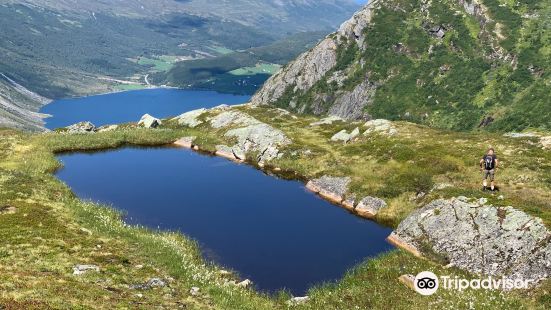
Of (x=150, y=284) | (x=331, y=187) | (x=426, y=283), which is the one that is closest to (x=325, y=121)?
(x=331, y=187)

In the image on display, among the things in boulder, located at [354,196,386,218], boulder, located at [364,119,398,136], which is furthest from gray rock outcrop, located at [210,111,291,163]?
boulder, located at [354,196,386,218]

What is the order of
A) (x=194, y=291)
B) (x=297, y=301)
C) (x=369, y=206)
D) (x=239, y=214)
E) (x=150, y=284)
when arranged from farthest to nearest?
(x=369, y=206), (x=239, y=214), (x=297, y=301), (x=194, y=291), (x=150, y=284)

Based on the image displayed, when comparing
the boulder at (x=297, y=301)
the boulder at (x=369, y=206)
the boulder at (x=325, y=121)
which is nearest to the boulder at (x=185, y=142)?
the boulder at (x=325, y=121)

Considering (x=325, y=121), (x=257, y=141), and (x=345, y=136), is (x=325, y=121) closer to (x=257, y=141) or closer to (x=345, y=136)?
(x=345, y=136)

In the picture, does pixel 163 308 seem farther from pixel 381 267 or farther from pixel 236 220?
pixel 236 220

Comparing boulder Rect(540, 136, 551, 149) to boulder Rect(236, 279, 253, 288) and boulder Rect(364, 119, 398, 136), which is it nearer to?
boulder Rect(364, 119, 398, 136)

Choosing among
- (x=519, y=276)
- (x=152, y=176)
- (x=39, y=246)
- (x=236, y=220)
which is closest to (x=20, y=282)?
(x=39, y=246)
